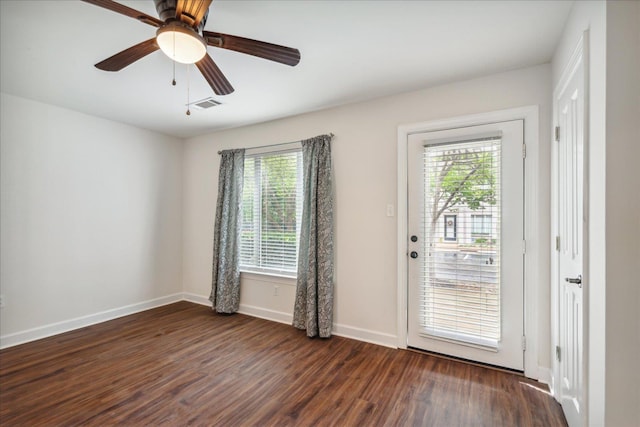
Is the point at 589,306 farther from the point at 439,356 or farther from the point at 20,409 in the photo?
the point at 20,409

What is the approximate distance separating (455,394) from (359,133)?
248cm

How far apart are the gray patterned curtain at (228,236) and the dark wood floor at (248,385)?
76 centimetres

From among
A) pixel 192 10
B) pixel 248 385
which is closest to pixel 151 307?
pixel 248 385

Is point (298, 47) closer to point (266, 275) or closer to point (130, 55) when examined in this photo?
point (130, 55)

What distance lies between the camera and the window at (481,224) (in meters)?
2.57

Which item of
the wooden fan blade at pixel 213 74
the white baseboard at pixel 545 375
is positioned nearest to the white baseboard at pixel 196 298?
the wooden fan blade at pixel 213 74

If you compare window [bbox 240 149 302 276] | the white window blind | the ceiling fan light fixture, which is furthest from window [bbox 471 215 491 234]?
the ceiling fan light fixture

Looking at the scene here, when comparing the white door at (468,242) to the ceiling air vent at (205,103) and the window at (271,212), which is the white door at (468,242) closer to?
the window at (271,212)

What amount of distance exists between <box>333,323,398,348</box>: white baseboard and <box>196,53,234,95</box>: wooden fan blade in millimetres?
2587

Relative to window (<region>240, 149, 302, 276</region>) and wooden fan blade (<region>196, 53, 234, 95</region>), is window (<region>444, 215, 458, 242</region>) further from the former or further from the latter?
wooden fan blade (<region>196, 53, 234, 95</region>)

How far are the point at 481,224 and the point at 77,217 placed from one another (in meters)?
4.37

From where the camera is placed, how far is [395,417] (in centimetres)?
197

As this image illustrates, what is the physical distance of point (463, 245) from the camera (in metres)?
2.66

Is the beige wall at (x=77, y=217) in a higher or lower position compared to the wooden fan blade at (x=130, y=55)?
lower
